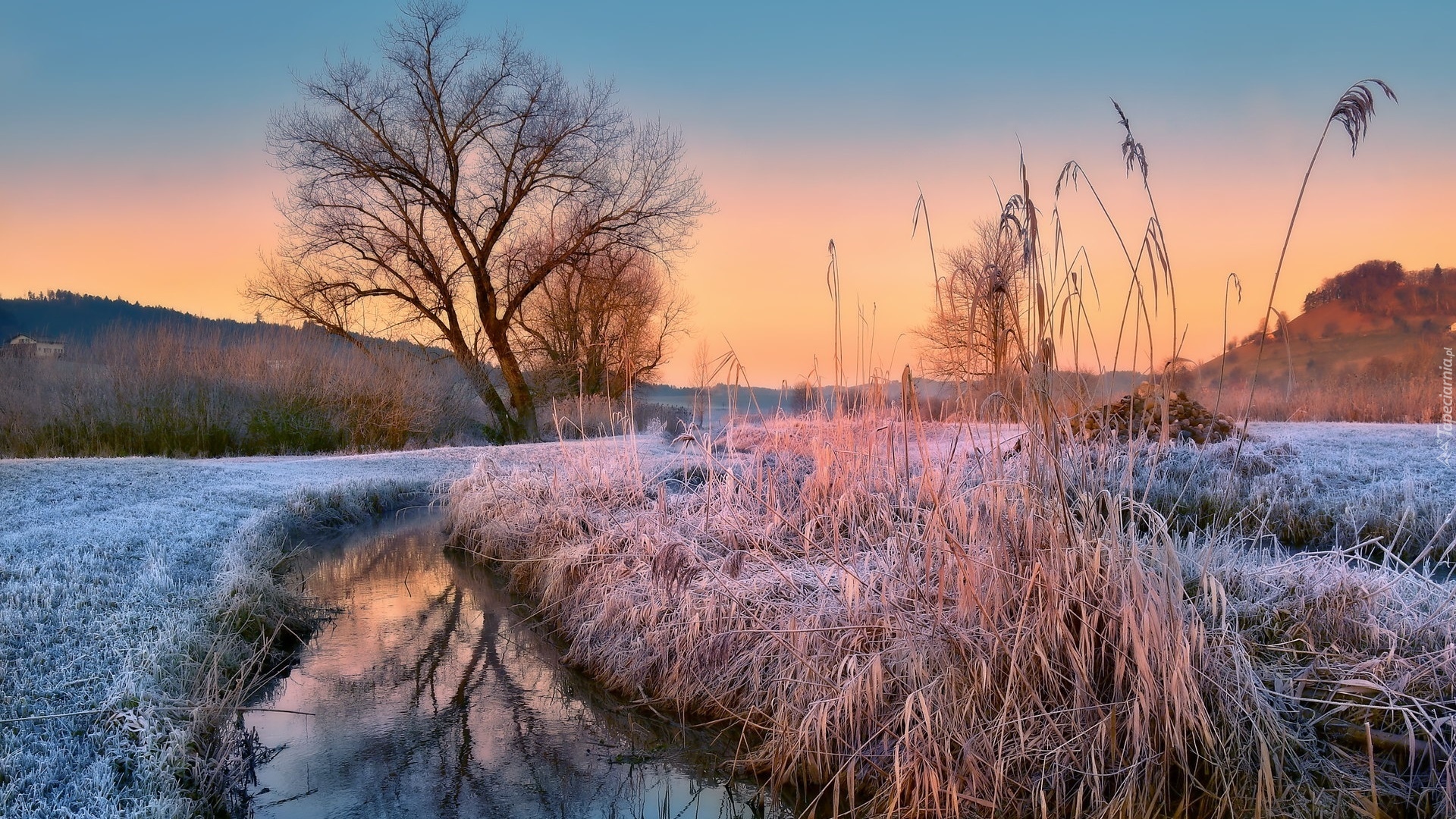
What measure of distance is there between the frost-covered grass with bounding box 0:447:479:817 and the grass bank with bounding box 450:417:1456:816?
2.16m

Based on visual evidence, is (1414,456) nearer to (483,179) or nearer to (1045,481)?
(1045,481)

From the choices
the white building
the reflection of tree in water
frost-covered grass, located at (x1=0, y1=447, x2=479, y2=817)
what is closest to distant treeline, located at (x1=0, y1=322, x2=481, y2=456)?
the white building

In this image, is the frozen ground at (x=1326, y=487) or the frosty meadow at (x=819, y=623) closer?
the frosty meadow at (x=819, y=623)

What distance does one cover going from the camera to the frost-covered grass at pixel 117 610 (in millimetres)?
2746

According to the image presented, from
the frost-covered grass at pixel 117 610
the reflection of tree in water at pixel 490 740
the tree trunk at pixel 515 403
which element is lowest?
the reflection of tree in water at pixel 490 740

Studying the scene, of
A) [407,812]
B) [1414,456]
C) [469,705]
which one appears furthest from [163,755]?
[1414,456]

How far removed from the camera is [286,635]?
16.9 feet

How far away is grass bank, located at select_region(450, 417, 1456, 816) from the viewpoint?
8.21 feet

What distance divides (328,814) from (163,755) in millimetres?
631

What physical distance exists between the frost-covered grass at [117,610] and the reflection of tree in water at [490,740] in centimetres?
72

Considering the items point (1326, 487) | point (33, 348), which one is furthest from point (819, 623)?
point (33, 348)

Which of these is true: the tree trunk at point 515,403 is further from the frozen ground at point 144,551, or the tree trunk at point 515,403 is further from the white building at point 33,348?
the white building at point 33,348

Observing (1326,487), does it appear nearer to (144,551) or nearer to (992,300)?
(992,300)

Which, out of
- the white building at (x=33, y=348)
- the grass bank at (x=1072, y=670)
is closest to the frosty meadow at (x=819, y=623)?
the grass bank at (x=1072, y=670)
